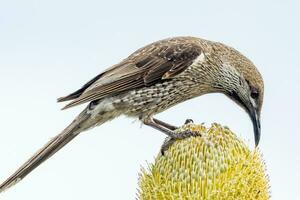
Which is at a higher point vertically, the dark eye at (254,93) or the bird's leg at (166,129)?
the dark eye at (254,93)

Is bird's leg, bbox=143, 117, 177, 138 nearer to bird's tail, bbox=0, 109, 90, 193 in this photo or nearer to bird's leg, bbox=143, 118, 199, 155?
bird's leg, bbox=143, 118, 199, 155

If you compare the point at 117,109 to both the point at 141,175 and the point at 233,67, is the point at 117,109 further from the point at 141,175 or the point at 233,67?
the point at 141,175

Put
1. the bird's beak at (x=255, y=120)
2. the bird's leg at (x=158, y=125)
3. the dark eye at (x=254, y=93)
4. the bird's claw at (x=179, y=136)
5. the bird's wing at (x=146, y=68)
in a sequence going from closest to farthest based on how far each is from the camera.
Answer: the bird's claw at (x=179, y=136) → the bird's leg at (x=158, y=125) → the bird's beak at (x=255, y=120) → the dark eye at (x=254, y=93) → the bird's wing at (x=146, y=68)

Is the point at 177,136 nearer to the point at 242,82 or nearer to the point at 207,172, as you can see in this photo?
the point at 207,172

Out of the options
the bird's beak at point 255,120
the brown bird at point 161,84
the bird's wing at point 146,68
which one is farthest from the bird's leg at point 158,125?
the bird's beak at point 255,120

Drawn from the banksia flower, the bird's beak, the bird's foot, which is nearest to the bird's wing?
the bird's beak

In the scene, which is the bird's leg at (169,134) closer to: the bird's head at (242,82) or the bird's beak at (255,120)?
the bird's beak at (255,120)

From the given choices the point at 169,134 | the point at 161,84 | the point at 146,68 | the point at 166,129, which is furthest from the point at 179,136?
the point at 146,68
